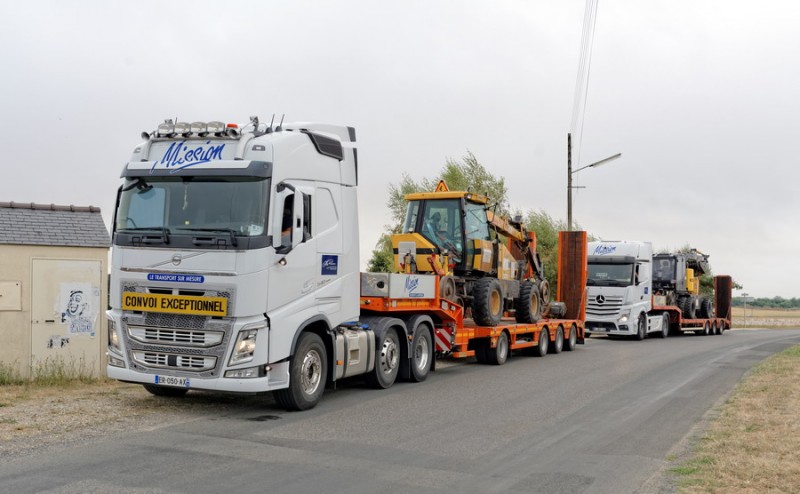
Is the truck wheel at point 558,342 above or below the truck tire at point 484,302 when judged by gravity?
below

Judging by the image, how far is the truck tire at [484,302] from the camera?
1700 cm

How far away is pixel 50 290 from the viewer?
1309 cm

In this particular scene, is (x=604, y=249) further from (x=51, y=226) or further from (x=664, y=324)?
(x=51, y=226)

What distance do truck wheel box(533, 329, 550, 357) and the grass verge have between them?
7501 millimetres

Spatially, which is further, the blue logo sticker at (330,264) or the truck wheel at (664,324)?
the truck wheel at (664,324)

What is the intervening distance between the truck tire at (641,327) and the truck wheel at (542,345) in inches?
362

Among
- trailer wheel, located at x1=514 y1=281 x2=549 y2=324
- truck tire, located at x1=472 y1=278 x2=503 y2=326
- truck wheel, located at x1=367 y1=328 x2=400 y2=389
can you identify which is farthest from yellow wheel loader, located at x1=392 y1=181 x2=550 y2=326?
truck wheel, located at x1=367 y1=328 x2=400 y2=389

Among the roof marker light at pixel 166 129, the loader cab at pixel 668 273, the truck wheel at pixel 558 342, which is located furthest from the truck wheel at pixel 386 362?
the loader cab at pixel 668 273

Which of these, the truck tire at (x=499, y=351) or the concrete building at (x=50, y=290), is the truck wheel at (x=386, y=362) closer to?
the truck tire at (x=499, y=351)

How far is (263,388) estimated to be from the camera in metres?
9.67

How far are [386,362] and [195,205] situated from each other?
4.61m

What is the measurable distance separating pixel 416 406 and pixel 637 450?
3.56 meters

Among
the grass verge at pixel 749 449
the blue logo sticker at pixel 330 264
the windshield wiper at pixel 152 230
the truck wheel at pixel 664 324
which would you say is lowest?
the truck wheel at pixel 664 324

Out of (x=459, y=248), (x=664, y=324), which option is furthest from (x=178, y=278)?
(x=664, y=324)
